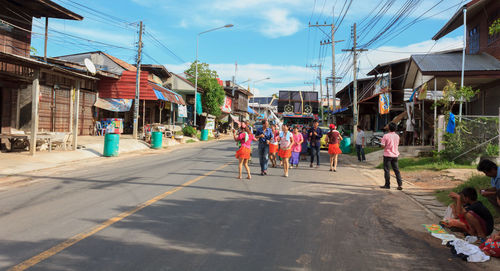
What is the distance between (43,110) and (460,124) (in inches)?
770

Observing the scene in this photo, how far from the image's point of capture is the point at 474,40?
1934 centimetres

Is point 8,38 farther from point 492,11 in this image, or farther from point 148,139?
point 492,11

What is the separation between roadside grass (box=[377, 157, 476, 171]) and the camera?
1221 cm

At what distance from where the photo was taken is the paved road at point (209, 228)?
12.8ft

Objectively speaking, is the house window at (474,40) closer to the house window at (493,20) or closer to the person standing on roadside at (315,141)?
the house window at (493,20)

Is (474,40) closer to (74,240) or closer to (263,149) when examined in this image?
(263,149)

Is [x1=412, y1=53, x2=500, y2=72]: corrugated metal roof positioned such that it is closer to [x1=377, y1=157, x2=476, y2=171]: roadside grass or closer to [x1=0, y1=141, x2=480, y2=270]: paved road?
[x1=377, y1=157, x2=476, y2=171]: roadside grass

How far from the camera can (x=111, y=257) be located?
3.85 meters

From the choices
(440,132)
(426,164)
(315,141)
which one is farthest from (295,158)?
(440,132)

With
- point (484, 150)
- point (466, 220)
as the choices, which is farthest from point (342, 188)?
point (484, 150)

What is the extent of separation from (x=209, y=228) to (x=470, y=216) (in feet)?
12.6

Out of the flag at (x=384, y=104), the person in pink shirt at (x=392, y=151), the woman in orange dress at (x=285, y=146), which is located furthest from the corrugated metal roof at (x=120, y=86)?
the person in pink shirt at (x=392, y=151)

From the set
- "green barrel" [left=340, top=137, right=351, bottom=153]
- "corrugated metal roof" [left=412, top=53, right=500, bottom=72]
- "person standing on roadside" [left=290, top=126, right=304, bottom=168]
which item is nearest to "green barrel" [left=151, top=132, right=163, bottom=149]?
"person standing on roadside" [left=290, top=126, right=304, bottom=168]

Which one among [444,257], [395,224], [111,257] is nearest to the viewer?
[111,257]
